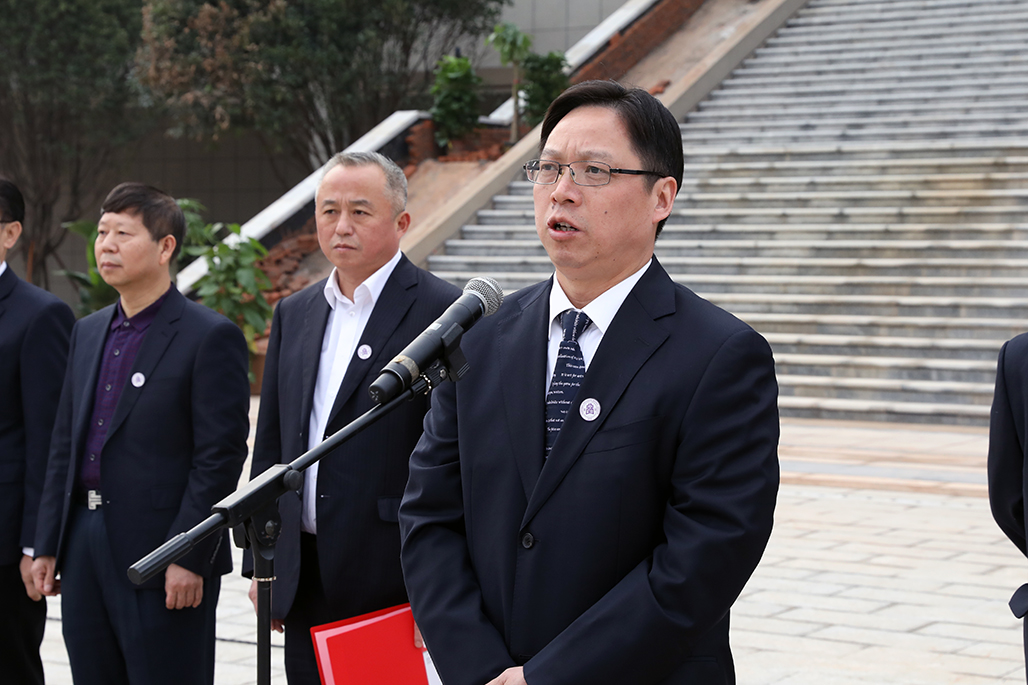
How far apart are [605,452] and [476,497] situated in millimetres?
297

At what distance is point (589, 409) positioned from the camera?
2.33 m

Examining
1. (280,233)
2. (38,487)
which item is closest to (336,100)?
(280,233)

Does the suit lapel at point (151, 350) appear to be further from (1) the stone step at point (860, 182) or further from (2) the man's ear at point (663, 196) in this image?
(1) the stone step at point (860, 182)

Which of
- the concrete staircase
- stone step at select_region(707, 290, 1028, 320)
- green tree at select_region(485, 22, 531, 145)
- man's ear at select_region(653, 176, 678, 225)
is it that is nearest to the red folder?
man's ear at select_region(653, 176, 678, 225)

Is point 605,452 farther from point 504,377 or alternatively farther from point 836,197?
point 836,197

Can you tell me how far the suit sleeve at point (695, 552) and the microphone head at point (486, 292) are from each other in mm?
426

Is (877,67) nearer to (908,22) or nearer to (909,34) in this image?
(909,34)

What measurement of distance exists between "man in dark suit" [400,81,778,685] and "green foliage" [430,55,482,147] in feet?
48.7

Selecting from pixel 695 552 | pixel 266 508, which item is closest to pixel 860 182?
pixel 695 552

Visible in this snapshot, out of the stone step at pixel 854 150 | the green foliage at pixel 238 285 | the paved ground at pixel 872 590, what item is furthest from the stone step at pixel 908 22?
the paved ground at pixel 872 590

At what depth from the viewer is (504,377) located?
8.11 feet

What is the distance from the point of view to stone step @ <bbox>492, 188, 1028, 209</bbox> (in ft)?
42.2

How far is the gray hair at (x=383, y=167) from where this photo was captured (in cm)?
363

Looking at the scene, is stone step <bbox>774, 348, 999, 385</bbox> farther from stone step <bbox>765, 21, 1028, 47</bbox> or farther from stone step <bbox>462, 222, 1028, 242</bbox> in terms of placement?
stone step <bbox>765, 21, 1028, 47</bbox>
